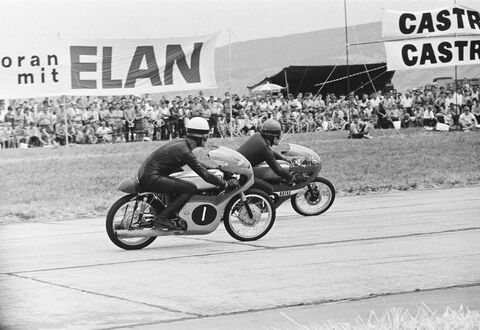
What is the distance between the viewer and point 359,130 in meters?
35.3

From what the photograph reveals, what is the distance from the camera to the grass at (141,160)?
1959cm

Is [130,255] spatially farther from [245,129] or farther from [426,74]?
[426,74]

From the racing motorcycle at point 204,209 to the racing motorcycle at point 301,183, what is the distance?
2.01m

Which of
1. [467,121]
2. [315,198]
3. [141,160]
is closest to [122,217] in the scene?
[315,198]

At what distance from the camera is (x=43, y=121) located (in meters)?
33.2

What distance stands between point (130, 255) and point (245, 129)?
24.9m

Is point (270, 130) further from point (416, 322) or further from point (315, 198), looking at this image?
point (416, 322)

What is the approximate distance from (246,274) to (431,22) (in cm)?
2478

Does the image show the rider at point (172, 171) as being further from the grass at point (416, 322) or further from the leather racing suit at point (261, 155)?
the grass at point (416, 322)

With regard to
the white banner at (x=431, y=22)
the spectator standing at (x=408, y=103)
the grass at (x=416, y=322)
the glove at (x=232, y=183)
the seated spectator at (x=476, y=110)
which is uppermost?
the white banner at (x=431, y=22)

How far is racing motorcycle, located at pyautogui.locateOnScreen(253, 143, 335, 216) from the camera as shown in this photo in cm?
1526

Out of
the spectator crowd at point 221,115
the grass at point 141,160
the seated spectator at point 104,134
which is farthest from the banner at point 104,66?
the seated spectator at point 104,134

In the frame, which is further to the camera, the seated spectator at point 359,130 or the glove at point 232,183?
the seated spectator at point 359,130

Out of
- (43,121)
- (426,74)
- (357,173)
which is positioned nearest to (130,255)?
(357,173)
